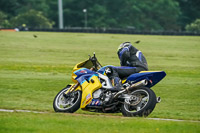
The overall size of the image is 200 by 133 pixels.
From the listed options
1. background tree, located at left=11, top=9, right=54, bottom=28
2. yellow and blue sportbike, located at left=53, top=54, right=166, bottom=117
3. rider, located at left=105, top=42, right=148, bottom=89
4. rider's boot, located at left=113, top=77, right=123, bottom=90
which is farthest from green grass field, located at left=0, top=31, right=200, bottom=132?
background tree, located at left=11, top=9, right=54, bottom=28

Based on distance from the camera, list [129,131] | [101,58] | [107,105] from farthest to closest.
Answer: [101,58] < [107,105] < [129,131]

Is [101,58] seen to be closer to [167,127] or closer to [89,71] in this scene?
[89,71]

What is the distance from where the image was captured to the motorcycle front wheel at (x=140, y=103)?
9047 mm

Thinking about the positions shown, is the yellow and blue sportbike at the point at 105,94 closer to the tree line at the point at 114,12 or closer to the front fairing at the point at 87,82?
the front fairing at the point at 87,82

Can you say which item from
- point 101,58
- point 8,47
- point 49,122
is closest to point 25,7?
point 8,47

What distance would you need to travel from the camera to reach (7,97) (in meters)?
12.7

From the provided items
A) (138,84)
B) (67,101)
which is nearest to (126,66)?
(138,84)

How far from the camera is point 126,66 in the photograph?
10.1m

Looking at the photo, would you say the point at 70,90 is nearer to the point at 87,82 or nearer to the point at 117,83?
the point at 87,82

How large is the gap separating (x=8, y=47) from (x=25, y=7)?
74.9m

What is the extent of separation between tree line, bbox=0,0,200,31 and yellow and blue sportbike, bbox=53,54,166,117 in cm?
9008

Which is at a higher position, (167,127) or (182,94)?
(167,127)

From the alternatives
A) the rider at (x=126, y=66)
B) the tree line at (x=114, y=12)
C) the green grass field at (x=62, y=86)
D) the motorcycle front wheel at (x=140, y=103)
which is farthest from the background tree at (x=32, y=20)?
the motorcycle front wheel at (x=140, y=103)

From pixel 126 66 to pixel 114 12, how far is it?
97.3 meters
